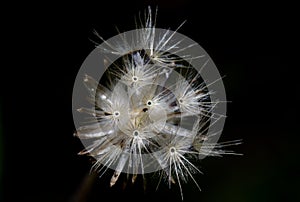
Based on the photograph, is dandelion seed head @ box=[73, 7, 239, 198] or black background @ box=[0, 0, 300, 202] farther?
black background @ box=[0, 0, 300, 202]

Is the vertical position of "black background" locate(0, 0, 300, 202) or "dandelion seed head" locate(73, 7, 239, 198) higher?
"black background" locate(0, 0, 300, 202)

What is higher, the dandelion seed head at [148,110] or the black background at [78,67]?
the black background at [78,67]

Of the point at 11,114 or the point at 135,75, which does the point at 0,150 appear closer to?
the point at 11,114

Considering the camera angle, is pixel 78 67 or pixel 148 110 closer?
pixel 148 110

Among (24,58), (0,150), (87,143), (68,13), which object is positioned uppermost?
(68,13)

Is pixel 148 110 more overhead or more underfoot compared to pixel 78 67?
more underfoot

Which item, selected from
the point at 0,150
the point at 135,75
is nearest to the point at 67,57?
the point at 0,150

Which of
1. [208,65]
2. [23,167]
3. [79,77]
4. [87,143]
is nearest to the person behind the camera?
[87,143]

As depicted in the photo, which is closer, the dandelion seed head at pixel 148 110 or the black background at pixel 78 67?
the dandelion seed head at pixel 148 110
